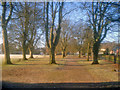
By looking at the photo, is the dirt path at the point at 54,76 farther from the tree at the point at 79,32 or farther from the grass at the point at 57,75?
the tree at the point at 79,32

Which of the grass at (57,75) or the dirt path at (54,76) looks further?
the grass at (57,75)

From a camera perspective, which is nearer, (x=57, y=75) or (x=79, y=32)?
(x=57, y=75)

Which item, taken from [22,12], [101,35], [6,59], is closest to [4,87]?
[6,59]

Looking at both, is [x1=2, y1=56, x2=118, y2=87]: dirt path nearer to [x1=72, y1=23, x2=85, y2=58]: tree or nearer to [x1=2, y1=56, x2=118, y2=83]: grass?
[x1=2, y1=56, x2=118, y2=83]: grass

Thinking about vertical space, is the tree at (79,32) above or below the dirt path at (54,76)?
above

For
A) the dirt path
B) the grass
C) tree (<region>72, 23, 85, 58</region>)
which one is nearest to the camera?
the dirt path

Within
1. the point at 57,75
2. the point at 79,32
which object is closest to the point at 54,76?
the point at 57,75

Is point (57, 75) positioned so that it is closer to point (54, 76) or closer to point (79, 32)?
point (54, 76)

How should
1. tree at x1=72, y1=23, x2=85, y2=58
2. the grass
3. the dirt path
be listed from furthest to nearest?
tree at x1=72, y1=23, x2=85, y2=58 → the grass → the dirt path

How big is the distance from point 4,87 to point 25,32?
50.8 feet

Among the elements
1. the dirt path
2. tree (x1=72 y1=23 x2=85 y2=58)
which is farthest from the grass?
tree (x1=72 y1=23 x2=85 y2=58)

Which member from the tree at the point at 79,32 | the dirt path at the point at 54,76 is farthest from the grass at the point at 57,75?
the tree at the point at 79,32

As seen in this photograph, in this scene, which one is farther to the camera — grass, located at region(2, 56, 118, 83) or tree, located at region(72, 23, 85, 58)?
tree, located at region(72, 23, 85, 58)

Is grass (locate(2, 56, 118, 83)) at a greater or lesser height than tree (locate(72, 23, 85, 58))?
lesser
